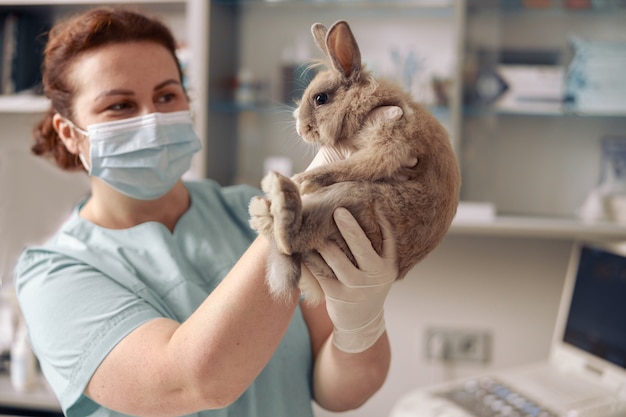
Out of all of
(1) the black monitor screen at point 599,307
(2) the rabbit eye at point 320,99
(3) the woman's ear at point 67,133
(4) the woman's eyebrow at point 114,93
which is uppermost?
(2) the rabbit eye at point 320,99

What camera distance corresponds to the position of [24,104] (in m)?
2.17

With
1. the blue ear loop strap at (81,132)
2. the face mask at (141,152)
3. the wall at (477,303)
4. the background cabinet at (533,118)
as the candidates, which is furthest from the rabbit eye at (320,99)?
the wall at (477,303)

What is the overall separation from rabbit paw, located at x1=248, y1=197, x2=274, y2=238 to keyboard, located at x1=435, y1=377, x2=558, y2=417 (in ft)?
3.72

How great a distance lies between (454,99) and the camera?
1.93 meters

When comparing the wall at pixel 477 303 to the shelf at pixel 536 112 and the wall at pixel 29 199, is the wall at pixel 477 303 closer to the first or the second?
the shelf at pixel 536 112

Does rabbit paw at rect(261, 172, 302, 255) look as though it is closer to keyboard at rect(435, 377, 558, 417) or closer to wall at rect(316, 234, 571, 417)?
keyboard at rect(435, 377, 558, 417)

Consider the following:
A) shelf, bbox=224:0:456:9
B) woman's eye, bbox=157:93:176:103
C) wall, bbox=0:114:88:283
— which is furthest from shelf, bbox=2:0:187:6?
woman's eye, bbox=157:93:176:103

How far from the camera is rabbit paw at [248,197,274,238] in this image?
2.38 feet

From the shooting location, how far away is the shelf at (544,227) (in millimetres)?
1889

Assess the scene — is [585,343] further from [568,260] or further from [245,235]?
[245,235]

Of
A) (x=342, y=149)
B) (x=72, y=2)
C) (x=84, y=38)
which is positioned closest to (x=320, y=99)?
(x=342, y=149)

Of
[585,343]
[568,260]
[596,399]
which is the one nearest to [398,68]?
[568,260]

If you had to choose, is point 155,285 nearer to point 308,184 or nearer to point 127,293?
point 127,293

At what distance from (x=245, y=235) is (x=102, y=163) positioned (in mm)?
317
